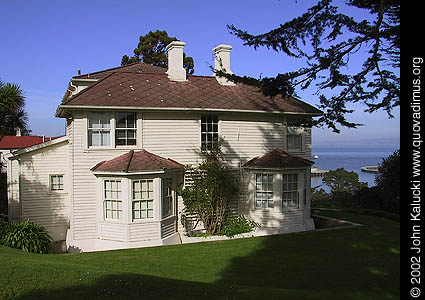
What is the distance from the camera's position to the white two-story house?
591 inches

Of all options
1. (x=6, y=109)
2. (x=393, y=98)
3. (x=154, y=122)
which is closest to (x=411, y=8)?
(x=393, y=98)

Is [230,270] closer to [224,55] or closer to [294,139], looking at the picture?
[294,139]

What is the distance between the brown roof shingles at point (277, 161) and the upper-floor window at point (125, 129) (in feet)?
16.9

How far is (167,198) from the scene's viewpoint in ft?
51.7

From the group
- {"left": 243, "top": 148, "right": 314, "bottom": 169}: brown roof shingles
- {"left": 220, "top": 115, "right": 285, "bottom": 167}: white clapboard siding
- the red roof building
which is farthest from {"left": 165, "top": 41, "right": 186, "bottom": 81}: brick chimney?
the red roof building

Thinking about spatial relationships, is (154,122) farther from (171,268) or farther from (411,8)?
(411,8)

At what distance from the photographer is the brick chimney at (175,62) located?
18141 mm

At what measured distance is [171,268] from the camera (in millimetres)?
11305

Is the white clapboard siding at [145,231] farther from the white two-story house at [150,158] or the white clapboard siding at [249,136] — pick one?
the white clapboard siding at [249,136]

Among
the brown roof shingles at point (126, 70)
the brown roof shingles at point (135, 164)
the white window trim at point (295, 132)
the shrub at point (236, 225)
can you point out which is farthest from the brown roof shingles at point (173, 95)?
the shrub at point (236, 225)

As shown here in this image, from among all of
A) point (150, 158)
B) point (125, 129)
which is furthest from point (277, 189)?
point (125, 129)

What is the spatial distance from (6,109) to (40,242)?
7314 mm

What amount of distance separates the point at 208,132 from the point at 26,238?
813 cm

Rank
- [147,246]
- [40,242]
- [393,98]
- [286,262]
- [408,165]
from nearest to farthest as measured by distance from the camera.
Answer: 1. [408,165]
2. [393,98]
3. [286,262]
4. [40,242]
5. [147,246]
